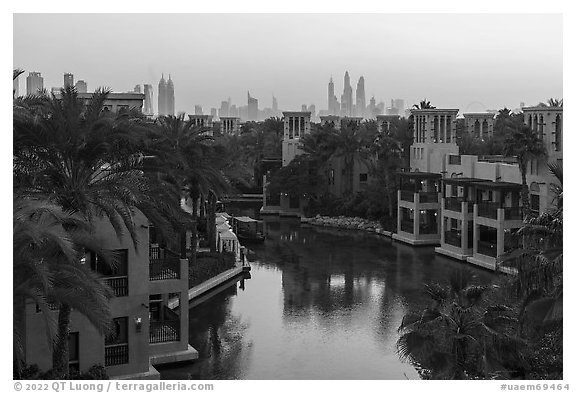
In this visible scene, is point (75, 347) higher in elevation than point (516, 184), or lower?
lower

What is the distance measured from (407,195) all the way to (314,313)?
18.8 metres

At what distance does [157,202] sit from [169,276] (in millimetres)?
4090

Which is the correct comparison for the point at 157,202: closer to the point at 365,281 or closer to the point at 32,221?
the point at 32,221

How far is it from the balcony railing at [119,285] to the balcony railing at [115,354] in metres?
1.08

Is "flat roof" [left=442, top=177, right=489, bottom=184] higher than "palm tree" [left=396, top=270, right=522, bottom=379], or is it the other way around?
"flat roof" [left=442, top=177, right=489, bottom=184]

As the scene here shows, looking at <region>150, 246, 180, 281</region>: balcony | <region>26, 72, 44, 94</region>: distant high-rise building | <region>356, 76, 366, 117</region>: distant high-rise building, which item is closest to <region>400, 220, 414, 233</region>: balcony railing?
<region>26, 72, 44, 94</region>: distant high-rise building

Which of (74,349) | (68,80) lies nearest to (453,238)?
(68,80)

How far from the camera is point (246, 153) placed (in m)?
67.5

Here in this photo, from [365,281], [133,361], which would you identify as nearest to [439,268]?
[365,281]

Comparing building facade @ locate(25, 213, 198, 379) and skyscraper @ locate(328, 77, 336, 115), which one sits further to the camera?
skyscraper @ locate(328, 77, 336, 115)

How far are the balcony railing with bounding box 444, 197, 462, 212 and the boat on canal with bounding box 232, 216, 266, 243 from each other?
9489 mm

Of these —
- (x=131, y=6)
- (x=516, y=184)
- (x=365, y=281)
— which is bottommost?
(x=365, y=281)

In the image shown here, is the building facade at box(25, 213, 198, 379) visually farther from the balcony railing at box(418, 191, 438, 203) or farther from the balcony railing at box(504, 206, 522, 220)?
the balcony railing at box(418, 191, 438, 203)

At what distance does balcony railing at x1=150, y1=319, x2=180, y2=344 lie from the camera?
19312 mm
